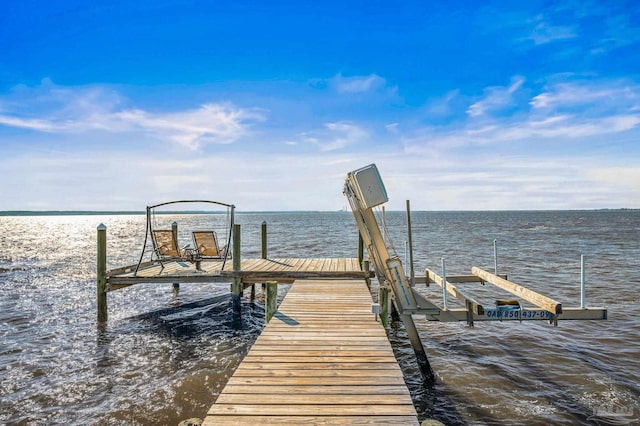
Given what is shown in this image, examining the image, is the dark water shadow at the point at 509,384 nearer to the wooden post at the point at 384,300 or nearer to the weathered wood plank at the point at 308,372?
the wooden post at the point at 384,300

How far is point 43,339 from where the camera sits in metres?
10.2

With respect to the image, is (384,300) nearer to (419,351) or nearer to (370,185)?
(419,351)

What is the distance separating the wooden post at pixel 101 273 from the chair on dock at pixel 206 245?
2.40 meters

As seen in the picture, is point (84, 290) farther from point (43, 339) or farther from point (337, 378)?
point (337, 378)

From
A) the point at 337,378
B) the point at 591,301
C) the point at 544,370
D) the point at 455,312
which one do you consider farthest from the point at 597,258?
the point at 337,378

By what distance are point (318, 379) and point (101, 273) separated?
8.65 metres

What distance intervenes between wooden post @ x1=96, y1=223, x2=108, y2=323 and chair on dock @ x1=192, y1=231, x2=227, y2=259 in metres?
2.40

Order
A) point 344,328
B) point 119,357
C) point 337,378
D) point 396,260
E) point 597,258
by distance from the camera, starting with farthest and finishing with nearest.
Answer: point 597,258, point 119,357, point 396,260, point 344,328, point 337,378

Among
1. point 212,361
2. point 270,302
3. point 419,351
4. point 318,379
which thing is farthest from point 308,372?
point 212,361

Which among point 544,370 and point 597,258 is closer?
point 544,370

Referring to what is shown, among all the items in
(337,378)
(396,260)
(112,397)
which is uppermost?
(396,260)

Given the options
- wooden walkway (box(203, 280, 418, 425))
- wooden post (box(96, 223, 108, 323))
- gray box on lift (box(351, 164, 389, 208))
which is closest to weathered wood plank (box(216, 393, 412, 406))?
wooden walkway (box(203, 280, 418, 425))

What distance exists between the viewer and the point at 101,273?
10.8 meters

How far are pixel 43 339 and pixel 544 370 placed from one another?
38.9 feet
